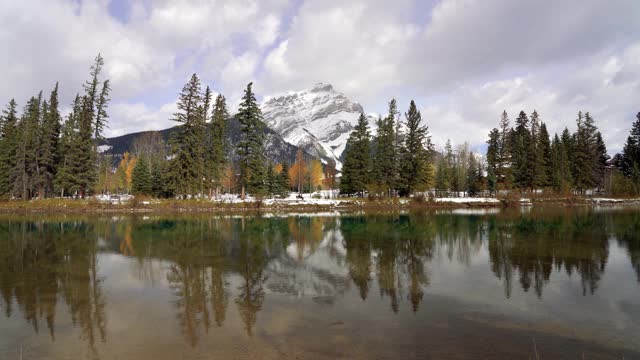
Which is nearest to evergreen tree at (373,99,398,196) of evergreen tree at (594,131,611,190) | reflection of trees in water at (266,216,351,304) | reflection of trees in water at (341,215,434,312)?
reflection of trees in water at (341,215,434,312)

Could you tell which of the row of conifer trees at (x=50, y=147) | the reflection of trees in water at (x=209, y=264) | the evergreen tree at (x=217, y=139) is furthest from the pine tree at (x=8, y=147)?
the reflection of trees in water at (x=209, y=264)

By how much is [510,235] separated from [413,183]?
45.1 meters

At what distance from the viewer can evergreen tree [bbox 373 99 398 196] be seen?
7106 centimetres

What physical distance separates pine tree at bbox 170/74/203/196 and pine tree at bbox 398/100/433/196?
110 ft

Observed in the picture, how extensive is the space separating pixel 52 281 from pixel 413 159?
6310cm

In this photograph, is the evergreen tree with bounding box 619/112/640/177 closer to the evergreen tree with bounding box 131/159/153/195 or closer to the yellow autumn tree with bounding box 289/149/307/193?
the yellow autumn tree with bounding box 289/149/307/193

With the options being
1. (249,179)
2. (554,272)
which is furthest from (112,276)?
(249,179)

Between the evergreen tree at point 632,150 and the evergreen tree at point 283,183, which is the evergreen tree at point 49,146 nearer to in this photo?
the evergreen tree at point 283,183

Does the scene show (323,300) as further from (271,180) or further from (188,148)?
(271,180)

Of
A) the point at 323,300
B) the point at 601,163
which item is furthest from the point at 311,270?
the point at 601,163

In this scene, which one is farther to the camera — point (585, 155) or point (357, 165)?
point (585, 155)

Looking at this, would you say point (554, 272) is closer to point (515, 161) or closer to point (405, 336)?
point (405, 336)

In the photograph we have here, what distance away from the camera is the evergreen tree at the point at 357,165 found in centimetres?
7156

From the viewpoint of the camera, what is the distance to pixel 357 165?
72125mm
